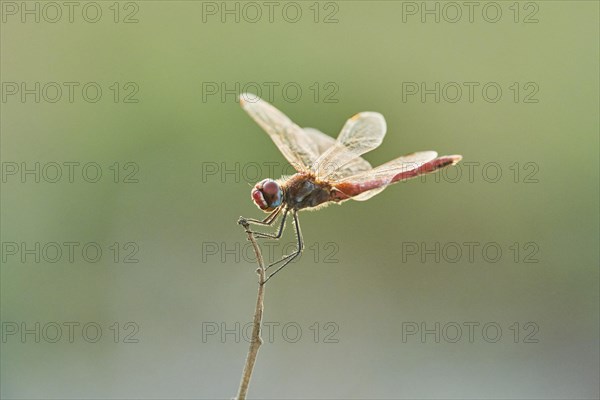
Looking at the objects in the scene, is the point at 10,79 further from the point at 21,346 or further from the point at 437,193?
the point at 437,193

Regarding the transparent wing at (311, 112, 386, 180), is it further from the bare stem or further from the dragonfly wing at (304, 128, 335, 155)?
the bare stem

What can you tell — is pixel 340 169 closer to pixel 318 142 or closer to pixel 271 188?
pixel 318 142

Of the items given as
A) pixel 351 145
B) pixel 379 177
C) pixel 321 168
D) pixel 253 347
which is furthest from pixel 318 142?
pixel 253 347

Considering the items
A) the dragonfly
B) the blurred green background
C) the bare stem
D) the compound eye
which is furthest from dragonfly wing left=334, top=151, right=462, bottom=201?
the blurred green background

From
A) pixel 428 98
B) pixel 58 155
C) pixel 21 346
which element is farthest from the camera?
pixel 428 98

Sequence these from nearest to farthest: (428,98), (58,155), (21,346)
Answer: (21,346) < (58,155) < (428,98)

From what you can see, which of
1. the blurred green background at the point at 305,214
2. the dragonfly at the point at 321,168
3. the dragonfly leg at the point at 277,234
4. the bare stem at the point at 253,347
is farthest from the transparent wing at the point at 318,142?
the blurred green background at the point at 305,214

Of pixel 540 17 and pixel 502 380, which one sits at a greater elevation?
pixel 540 17

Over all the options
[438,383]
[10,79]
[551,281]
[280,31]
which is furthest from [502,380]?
[10,79]
